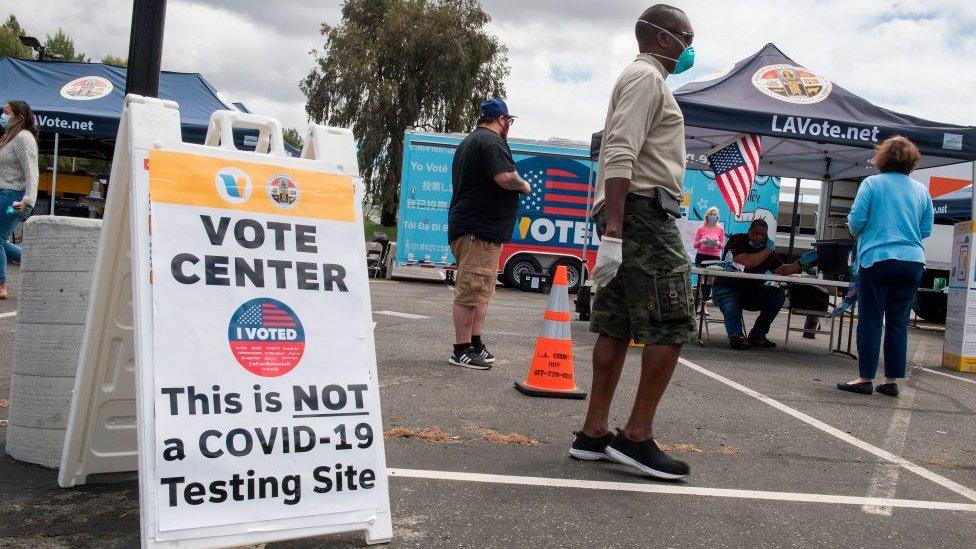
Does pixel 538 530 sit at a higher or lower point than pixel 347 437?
lower

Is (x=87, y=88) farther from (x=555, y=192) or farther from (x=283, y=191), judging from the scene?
(x=283, y=191)

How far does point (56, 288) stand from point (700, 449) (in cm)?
306

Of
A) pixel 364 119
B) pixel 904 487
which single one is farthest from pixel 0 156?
pixel 364 119

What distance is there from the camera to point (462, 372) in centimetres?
608

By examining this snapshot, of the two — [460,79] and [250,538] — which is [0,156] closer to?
[250,538]

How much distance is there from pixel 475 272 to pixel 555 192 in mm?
10864

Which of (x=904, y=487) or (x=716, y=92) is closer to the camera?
(x=904, y=487)

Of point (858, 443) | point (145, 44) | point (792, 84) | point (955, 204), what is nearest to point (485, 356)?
point (858, 443)

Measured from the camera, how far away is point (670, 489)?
362 cm

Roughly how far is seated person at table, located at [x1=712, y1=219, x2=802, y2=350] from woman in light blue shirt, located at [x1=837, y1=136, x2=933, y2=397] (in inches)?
94.8

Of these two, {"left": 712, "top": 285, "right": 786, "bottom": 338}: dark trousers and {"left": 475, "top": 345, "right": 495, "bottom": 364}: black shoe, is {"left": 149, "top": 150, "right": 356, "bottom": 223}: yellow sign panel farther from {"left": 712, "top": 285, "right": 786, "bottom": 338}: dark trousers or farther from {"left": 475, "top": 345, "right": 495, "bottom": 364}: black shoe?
{"left": 712, "top": 285, "right": 786, "bottom": 338}: dark trousers

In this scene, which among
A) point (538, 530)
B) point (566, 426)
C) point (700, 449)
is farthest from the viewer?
point (566, 426)

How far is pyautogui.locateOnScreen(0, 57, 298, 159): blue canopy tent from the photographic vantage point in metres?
13.2

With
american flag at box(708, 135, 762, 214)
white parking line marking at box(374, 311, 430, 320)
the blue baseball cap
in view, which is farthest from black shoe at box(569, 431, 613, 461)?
american flag at box(708, 135, 762, 214)
